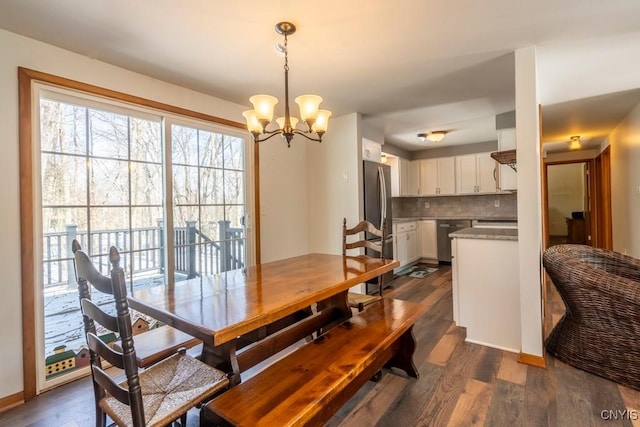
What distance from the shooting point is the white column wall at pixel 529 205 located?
7.47 feet

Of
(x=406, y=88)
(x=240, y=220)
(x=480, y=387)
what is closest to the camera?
(x=480, y=387)

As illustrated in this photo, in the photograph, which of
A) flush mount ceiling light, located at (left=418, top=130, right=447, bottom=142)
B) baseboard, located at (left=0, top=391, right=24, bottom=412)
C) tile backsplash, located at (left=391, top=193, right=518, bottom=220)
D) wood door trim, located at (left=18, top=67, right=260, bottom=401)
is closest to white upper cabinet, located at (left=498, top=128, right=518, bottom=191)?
flush mount ceiling light, located at (left=418, top=130, right=447, bottom=142)

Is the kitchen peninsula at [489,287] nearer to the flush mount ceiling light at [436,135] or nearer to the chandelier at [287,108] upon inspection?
the chandelier at [287,108]

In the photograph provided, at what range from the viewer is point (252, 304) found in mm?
1404

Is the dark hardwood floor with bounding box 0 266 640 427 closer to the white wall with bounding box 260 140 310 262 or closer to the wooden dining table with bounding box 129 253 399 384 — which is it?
the wooden dining table with bounding box 129 253 399 384

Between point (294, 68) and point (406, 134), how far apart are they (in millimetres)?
2945

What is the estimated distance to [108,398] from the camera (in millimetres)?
1271

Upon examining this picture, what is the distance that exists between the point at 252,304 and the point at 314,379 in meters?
0.42

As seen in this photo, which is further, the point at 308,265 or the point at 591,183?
the point at 591,183

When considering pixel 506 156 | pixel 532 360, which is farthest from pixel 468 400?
pixel 506 156

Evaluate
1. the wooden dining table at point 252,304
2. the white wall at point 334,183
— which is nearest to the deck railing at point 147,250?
the wooden dining table at point 252,304

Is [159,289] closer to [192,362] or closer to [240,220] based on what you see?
[192,362]

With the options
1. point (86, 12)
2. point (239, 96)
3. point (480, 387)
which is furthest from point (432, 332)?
point (86, 12)

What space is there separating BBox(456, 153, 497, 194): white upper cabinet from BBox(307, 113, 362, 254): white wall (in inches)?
115
